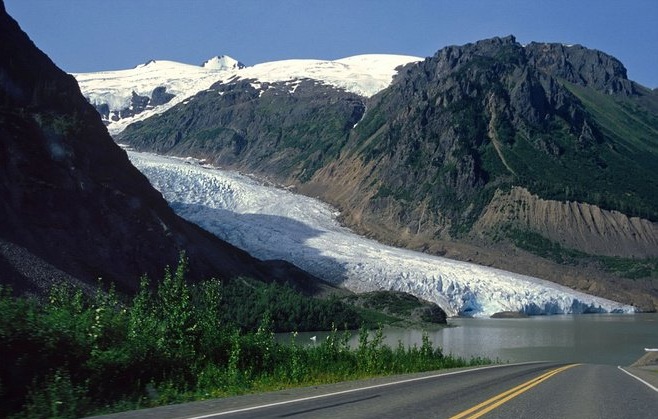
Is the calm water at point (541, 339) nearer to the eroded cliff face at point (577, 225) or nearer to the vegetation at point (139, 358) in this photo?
the vegetation at point (139, 358)

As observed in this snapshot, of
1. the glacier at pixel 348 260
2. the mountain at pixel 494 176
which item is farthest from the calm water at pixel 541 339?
the mountain at pixel 494 176

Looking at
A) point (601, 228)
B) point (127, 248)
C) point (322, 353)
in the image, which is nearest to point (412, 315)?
point (127, 248)

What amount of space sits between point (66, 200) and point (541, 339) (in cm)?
3846

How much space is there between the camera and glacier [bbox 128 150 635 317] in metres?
89.8

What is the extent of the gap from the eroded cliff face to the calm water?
4610 centimetres

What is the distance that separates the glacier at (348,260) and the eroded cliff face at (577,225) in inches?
860

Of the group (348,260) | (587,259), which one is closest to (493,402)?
(348,260)

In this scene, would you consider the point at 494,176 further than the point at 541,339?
Yes

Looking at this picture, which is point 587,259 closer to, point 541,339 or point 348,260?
point 348,260

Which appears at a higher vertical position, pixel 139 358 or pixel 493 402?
pixel 139 358

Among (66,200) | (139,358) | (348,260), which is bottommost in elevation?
(139,358)

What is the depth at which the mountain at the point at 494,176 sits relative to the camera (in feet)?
417

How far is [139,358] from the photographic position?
14641mm

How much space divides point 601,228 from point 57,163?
105 meters
